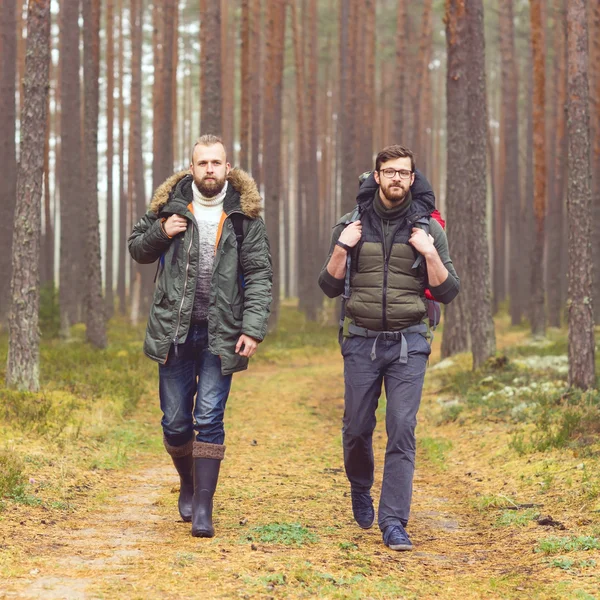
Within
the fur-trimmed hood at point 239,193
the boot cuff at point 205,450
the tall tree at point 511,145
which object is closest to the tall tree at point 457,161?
the fur-trimmed hood at point 239,193

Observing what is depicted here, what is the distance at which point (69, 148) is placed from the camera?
20359 mm

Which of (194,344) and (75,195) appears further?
(75,195)

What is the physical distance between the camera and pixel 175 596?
13.5ft

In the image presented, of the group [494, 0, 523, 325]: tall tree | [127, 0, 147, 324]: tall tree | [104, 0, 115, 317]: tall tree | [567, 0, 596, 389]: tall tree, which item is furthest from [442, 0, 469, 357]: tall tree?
[104, 0, 115, 317]: tall tree

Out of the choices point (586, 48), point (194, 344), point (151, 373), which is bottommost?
point (151, 373)

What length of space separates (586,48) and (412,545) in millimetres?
7546

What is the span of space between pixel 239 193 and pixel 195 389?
54.4 inches

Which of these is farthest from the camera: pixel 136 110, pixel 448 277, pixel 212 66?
pixel 136 110

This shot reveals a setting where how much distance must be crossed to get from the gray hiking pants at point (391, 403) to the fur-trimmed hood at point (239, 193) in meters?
1.11

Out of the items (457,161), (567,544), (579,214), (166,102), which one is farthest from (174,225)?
(166,102)

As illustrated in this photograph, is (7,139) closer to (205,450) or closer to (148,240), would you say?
(148,240)

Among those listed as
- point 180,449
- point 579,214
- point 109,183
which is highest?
point 109,183

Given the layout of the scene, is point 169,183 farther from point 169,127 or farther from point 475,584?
point 169,127

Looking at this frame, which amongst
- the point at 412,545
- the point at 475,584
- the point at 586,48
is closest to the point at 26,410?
the point at 412,545
